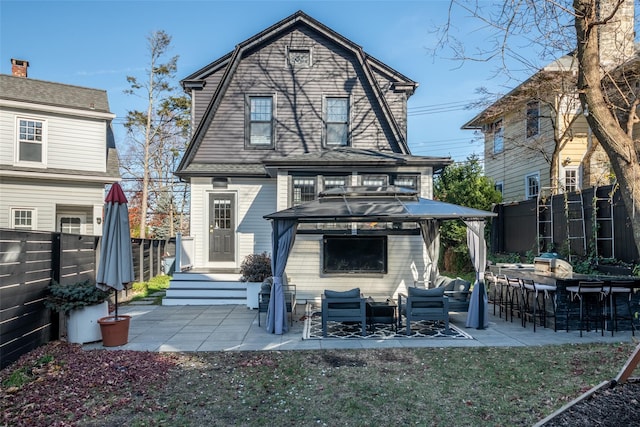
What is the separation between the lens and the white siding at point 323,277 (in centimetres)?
1099

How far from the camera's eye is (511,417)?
4.19 metres

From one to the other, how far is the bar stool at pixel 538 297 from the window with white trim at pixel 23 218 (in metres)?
16.4

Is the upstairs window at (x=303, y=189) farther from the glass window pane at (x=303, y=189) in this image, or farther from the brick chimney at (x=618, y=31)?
the brick chimney at (x=618, y=31)

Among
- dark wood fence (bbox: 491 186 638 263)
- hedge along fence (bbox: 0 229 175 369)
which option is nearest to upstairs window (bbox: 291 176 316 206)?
hedge along fence (bbox: 0 229 175 369)

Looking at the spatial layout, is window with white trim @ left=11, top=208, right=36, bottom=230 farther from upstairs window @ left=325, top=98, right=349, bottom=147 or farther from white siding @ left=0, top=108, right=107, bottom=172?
upstairs window @ left=325, top=98, right=349, bottom=147

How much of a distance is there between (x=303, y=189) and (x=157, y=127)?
17.9 m

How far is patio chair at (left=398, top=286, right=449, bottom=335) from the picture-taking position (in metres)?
7.54

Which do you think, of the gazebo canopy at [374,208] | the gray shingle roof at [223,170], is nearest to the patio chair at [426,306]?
the gazebo canopy at [374,208]

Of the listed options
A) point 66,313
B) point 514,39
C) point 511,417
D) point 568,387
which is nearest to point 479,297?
point 568,387

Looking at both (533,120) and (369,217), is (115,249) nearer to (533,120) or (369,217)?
(369,217)

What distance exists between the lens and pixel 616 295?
25.4ft

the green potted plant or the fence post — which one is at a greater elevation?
the fence post

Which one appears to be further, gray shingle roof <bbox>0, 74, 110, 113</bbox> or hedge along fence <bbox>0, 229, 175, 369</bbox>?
gray shingle roof <bbox>0, 74, 110, 113</bbox>

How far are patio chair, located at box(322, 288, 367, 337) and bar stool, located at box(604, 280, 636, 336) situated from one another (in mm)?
4594
